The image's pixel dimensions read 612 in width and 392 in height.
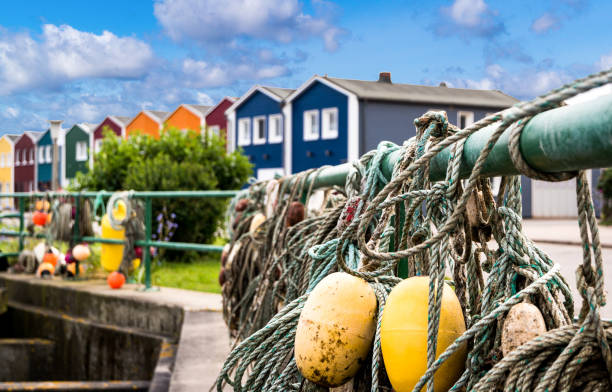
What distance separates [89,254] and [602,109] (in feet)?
23.7

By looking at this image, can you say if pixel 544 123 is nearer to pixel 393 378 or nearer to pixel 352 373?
pixel 393 378

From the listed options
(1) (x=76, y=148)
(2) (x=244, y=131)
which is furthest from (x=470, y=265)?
(1) (x=76, y=148)

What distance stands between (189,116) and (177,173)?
25.4 meters

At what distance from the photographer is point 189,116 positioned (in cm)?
3641

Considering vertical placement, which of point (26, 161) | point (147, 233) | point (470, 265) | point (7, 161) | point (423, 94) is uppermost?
point (423, 94)

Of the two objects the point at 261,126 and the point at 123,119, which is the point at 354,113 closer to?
the point at 261,126

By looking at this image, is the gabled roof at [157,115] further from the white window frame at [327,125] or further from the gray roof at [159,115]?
the white window frame at [327,125]

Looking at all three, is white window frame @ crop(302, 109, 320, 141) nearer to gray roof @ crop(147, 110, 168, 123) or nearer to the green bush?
gray roof @ crop(147, 110, 168, 123)

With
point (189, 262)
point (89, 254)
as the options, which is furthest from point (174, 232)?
point (89, 254)

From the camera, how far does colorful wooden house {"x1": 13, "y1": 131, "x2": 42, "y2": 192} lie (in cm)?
4872

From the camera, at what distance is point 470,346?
3.74ft

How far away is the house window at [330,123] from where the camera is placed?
93.9 feet

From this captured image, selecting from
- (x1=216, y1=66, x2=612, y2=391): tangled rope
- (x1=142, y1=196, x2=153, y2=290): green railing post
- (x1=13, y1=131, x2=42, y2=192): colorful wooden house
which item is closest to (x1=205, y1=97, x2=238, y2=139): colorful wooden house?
(x1=13, y1=131, x2=42, y2=192): colorful wooden house

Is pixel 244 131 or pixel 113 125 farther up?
pixel 113 125
